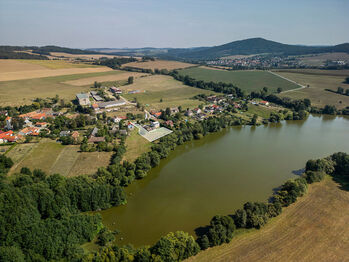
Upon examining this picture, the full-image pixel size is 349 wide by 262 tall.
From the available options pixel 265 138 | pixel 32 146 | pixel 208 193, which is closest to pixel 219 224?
pixel 208 193

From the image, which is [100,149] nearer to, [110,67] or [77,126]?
[77,126]

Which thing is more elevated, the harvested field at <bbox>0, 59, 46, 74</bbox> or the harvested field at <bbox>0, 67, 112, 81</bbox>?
the harvested field at <bbox>0, 59, 46, 74</bbox>

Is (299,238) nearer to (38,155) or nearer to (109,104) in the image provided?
(38,155)

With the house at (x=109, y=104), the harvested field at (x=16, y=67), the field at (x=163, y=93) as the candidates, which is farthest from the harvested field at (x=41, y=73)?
the house at (x=109, y=104)

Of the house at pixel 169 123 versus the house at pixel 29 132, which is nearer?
the house at pixel 29 132

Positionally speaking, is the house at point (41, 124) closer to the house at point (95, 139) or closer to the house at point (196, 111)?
the house at point (95, 139)

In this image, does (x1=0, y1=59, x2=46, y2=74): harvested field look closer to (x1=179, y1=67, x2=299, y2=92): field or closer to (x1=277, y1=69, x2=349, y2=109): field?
(x1=179, y1=67, x2=299, y2=92): field

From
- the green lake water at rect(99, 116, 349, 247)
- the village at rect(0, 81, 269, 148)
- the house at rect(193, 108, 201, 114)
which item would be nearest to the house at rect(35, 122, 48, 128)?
the village at rect(0, 81, 269, 148)

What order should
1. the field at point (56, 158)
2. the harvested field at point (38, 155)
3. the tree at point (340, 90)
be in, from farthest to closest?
the tree at point (340, 90)
the harvested field at point (38, 155)
the field at point (56, 158)
